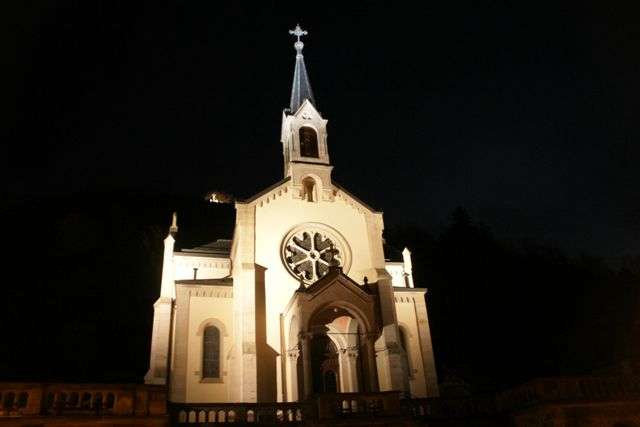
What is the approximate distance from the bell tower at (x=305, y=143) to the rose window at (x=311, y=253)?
9.99 ft

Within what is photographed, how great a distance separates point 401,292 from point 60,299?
103 ft

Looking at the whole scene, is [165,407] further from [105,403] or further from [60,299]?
[60,299]

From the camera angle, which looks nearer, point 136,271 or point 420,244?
point 136,271

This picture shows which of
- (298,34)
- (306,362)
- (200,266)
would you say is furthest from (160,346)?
(298,34)

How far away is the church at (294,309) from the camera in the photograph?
21188 mm

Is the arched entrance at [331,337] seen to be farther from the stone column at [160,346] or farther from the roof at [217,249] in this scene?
the roof at [217,249]

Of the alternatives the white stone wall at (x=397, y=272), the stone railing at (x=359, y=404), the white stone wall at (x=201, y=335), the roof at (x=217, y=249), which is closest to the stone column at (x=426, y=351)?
the white stone wall at (x=397, y=272)

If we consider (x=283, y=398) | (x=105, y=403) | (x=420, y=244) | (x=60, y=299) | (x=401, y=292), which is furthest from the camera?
(x=420, y=244)

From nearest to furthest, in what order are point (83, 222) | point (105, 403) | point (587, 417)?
point (105, 403) < point (587, 417) < point (83, 222)

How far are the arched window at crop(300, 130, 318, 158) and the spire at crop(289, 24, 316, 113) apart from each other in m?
2.31

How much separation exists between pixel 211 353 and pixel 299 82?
63.2 ft

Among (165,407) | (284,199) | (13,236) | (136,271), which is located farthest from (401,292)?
(13,236)

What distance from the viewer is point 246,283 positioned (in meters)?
22.3

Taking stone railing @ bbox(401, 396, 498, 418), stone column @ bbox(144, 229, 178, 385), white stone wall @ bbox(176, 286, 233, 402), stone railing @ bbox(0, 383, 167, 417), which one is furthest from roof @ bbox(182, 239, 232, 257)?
stone railing @ bbox(0, 383, 167, 417)
